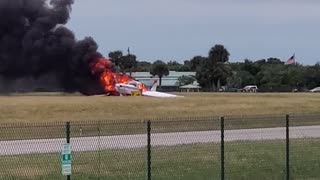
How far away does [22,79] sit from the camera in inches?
3324

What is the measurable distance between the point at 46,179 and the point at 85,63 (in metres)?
67.4

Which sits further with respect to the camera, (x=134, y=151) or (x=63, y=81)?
(x=63, y=81)

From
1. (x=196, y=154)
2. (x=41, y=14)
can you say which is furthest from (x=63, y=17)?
(x=196, y=154)

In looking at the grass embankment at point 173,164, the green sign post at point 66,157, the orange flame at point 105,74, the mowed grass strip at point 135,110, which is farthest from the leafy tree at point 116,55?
the green sign post at point 66,157

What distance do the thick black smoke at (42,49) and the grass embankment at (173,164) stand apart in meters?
61.3

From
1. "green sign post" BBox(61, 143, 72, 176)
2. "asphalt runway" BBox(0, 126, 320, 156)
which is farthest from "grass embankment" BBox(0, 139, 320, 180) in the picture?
"green sign post" BBox(61, 143, 72, 176)

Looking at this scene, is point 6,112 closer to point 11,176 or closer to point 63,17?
point 11,176

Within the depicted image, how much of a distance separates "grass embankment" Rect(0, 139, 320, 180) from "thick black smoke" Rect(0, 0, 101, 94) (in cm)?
6135

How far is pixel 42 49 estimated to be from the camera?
3182 inches

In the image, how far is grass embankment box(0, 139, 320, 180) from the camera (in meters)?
16.9

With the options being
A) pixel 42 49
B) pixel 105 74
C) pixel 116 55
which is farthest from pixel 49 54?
pixel 116 55

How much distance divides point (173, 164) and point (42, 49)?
64232 millimetres

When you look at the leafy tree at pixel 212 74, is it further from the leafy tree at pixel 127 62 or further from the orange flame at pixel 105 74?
the orange flame at pixel 105 74

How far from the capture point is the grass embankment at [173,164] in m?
16.9
